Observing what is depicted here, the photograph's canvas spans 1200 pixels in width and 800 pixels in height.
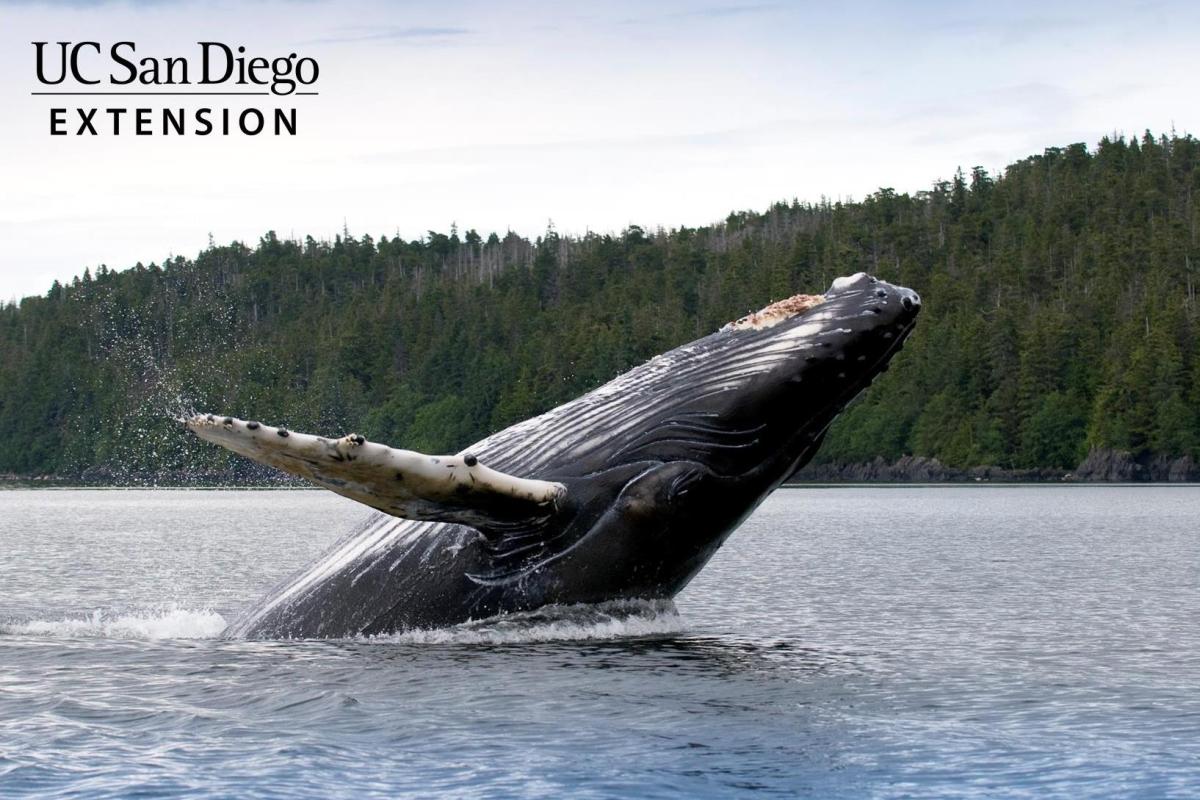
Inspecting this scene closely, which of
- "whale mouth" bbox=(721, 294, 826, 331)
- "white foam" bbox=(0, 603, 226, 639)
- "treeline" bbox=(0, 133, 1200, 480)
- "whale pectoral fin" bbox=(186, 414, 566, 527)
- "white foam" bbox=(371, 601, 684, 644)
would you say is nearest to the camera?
"whale pectoral fin" bbox=(186, 414, 566, 527)

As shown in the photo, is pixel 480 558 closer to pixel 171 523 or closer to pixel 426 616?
pixel 426 616

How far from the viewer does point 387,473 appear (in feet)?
31.1

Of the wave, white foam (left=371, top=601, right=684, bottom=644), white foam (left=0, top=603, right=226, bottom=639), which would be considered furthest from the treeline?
white foam (left=371, top=601, right=684, bottom=644)

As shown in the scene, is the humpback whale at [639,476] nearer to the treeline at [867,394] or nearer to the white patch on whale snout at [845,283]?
the white patch on whale snout at [845,283]

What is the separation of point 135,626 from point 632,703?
5.90 metres

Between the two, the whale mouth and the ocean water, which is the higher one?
the whale mouth

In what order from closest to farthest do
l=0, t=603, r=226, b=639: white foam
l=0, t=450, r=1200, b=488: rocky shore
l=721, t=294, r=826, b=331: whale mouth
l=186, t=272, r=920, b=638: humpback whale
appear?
l=186, t=272, r=920, b=638: humpback whale, l=721, t=294, r=826, b=331: whale mouth, l=0, t=603, r=226, b=639: white foam, l=0, t=450, r=1200, b=488: rocky shore

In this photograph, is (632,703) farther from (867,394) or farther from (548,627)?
(867,394)

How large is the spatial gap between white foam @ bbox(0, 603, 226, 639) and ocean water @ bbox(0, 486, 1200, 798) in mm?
59

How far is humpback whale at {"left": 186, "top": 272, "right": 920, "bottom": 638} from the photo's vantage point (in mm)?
10984

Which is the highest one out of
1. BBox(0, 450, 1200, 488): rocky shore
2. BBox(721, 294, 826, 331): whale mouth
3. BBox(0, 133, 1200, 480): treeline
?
BBox(0, 133, 1200, 480): treeline

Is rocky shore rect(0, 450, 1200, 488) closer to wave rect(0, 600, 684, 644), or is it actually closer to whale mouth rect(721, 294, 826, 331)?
wave rect(0, 600, 684, 644)

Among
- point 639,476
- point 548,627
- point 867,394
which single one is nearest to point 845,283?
point 639,476

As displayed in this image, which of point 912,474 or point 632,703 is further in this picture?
point 912,474
